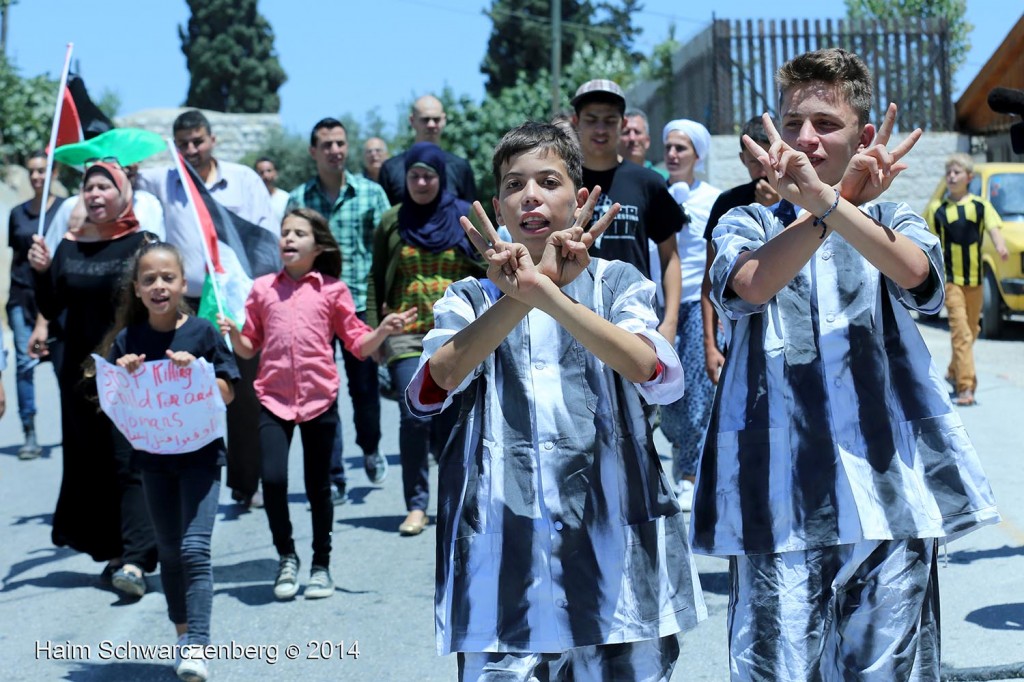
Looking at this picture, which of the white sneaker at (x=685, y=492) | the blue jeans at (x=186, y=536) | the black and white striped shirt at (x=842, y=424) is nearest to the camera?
the black and white striped shirt at (x=842, y=424)

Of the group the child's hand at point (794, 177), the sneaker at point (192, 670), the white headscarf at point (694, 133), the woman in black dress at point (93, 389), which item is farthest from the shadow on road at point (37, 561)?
the child's hand at point (794, 177)

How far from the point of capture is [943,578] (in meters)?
6.17

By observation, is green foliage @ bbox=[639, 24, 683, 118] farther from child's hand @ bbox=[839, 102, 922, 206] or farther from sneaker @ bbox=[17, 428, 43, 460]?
child's hand @ bbox=[839, 102, 922, 206]

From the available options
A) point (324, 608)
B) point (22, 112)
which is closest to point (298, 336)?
point (324, 608)

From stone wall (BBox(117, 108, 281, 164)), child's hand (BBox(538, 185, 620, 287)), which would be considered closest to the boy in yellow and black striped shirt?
child's hand (BBox(538, 185, 620, 287))

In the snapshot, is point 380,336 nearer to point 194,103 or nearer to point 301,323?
point 301,323

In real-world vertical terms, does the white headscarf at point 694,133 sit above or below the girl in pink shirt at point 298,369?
above

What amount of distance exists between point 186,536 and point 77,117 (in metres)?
3.24

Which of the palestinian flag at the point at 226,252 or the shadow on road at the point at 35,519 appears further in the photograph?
the shadow on road at the point at 35,519

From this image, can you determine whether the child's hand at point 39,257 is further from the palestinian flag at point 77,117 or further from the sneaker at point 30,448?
the sneaker at point 30,448

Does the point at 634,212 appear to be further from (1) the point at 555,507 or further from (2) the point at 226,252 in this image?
(1) the point at 555,507

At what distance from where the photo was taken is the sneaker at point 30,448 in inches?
412

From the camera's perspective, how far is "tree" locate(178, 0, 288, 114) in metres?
69.0

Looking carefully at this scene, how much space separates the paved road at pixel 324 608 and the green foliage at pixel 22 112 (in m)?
20.5
